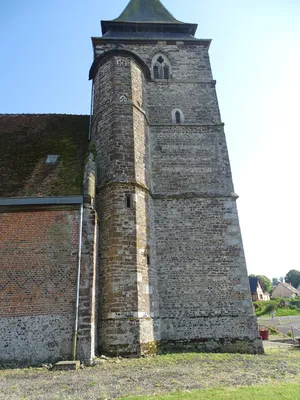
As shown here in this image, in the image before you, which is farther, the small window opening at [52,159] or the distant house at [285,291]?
the distant house at [285,291]

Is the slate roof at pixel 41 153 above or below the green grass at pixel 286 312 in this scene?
above

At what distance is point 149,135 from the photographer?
13.8 metres

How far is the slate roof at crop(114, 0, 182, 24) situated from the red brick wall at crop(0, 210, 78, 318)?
13800 mm

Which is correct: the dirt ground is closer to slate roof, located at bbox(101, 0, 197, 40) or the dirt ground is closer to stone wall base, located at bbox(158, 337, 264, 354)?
stone wall base, located at bbox(158, 337, 264, 354)

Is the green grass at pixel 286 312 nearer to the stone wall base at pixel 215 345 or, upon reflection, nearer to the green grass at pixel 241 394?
the stone wall base at pixel 215 345

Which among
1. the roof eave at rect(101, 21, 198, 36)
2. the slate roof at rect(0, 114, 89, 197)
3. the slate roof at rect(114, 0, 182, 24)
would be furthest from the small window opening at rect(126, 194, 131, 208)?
the slate roof at rect(114, 0, 182, 24)

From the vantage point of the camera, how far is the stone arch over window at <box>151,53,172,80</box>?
15.8 meters

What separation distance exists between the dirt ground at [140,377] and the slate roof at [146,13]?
17.9m

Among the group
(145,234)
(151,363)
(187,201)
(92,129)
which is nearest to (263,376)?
(151,363)

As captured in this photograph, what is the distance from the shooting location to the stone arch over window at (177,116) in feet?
47.5

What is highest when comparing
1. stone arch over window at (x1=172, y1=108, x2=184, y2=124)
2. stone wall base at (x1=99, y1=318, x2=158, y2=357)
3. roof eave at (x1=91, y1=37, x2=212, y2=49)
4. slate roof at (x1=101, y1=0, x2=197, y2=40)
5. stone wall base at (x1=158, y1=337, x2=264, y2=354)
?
slate roof at (x1=101, y1=0, x2=197, y2=40)

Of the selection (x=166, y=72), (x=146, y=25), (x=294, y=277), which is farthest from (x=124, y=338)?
(x=294, y=277)

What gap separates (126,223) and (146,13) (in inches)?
615

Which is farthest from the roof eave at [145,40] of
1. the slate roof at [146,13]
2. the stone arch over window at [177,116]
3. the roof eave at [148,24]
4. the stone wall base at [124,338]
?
the stone wall base at [124,338]
